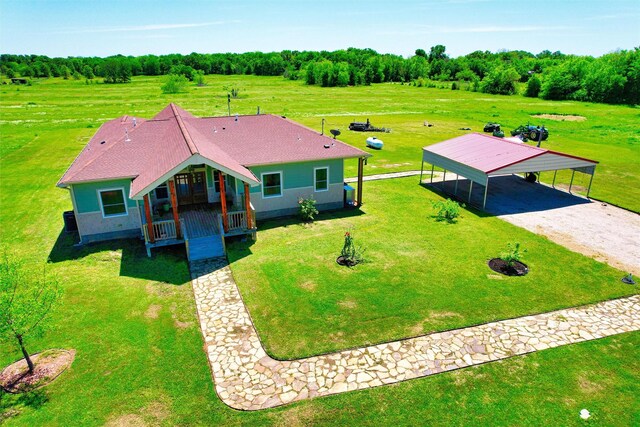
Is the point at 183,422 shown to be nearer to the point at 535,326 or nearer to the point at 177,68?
the point at 535,326

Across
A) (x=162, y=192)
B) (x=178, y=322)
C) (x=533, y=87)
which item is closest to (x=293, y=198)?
(x=162, y=192)

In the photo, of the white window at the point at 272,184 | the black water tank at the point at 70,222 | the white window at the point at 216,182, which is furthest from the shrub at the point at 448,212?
the black water tank at the point at 70,222

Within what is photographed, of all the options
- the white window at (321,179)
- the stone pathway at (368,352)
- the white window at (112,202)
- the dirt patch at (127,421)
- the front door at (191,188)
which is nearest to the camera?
the dirt patch at (127,421)

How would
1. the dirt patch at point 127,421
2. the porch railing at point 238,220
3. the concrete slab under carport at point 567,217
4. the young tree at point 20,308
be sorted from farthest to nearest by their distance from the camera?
the porch railing at point 238,220, the concrete slab under carport at point 567,217, the young tree at point 20,308, the dirt patch at point 127,421

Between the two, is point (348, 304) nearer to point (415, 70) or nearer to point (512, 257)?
point (512, 257)

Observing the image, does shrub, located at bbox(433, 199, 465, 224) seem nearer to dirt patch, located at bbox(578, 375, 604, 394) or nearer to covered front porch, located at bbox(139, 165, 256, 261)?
covered front porch, located at bbox(139, 165, 256, 261)

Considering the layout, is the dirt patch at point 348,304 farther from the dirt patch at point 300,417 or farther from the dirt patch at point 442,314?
the dirt patch at point 300,417
